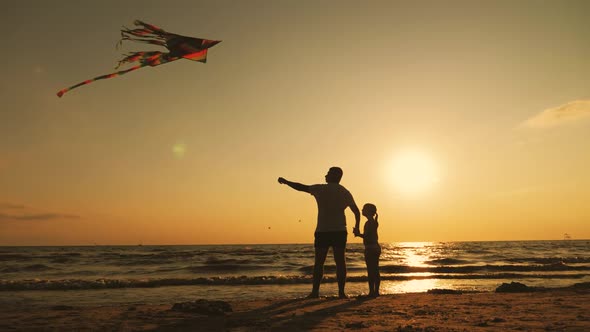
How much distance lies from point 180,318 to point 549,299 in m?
6.04

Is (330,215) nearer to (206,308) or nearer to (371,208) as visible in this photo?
(371,208)

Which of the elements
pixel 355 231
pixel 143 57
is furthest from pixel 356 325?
pixel 143 57

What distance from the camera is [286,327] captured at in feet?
14.6

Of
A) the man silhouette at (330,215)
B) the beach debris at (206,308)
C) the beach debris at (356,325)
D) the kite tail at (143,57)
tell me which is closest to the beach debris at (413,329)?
the beach debris at (356,325)

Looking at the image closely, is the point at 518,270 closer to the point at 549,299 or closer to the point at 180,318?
the point at 549,299

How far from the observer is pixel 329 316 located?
5.16 metres

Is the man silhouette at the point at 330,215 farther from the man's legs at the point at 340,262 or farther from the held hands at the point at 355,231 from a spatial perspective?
the held hands at the point at 355,231

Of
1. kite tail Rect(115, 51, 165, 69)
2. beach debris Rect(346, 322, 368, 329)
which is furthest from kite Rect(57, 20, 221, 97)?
beach debris Rect(346, 322, 368, 329)

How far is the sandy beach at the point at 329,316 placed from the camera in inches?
179

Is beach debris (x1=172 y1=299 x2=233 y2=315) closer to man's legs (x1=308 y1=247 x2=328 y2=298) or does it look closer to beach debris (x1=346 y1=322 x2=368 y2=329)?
man's legs (x1=308 y1=247 x2=328 y2=298)

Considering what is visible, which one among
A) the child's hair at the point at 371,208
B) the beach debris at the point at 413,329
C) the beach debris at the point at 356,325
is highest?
the child's hair at the point at 371,208

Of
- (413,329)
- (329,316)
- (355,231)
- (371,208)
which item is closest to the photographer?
(413,329)

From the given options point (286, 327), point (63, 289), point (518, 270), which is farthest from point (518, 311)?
point (518, 270)

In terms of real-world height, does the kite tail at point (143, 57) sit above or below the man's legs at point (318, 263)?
above
